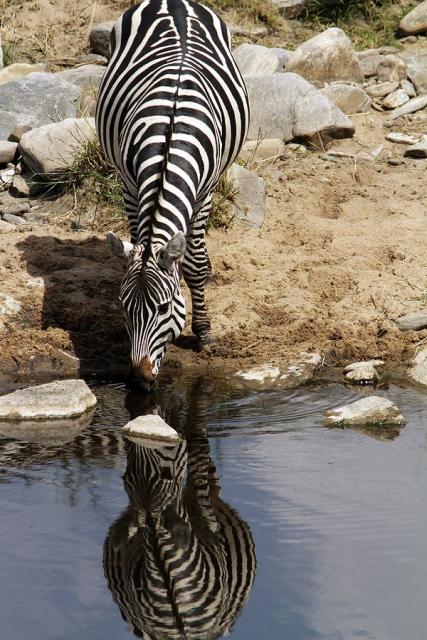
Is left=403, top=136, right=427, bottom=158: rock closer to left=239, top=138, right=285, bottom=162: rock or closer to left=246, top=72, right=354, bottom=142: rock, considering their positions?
left=246, top=72, right=354, bottom=142: rock

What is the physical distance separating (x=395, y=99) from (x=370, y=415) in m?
6.46

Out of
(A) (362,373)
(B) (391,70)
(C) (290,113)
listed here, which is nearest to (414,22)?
(B) (391,70)

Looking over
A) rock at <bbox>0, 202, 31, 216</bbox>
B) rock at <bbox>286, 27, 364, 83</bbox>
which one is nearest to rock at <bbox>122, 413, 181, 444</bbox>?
rock at <bbox>0, 202, 31, 216</bbox>

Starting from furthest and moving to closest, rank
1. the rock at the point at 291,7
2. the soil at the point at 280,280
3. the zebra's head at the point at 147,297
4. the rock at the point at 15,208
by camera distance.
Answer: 1. the rock at the point at 291,7
2. the rock at the point at 15,208
3. the soil at the point at 280,280
4. the zebra's head at the point at 147,297

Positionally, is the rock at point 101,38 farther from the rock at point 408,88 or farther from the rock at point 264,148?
the rock at point 408,88

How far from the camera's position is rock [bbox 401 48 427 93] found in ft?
41.8

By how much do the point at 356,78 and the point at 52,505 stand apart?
848 cm

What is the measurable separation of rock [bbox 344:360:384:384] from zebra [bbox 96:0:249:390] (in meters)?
1.16

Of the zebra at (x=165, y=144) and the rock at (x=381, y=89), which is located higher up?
the zebra at (x=165, y=144)

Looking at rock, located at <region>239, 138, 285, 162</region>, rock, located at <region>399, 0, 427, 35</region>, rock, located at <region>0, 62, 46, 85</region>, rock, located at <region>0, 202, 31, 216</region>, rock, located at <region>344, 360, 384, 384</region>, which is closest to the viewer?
rock, located at <region>344, 360, 384, 384</region>

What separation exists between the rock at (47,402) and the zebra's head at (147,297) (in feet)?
1.46

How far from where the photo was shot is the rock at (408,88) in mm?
12609

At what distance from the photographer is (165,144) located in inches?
283

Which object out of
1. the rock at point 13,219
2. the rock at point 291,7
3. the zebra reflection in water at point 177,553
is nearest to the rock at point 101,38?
the rock at point 291,7
